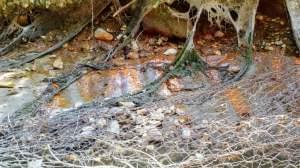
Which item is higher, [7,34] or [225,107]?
[7,34]

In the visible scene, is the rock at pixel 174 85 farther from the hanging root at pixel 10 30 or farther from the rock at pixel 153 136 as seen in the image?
the hanging root at pixel 10 30

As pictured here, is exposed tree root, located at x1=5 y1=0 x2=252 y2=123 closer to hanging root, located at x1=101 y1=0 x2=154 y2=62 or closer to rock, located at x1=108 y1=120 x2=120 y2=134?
hanging root, located at x1=101 y1=0 x2=154 y2=62

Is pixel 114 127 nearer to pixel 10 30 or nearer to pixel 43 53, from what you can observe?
pixel 43 53

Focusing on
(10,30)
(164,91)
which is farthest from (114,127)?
(10,30)

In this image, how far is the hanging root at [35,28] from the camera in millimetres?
3874

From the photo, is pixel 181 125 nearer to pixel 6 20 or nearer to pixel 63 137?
pixel 63 137

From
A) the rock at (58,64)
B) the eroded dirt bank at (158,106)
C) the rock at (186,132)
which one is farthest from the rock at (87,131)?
the rock at (58,64)

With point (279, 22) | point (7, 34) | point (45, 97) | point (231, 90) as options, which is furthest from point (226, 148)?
point (7, 34)

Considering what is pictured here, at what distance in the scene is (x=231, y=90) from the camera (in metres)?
3.04

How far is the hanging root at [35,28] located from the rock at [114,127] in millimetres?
1473

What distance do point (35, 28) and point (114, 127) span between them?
1609mm

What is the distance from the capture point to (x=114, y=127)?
8.59 feet

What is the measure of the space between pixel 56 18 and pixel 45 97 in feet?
3.60

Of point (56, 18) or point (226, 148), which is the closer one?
point (226, 148)
